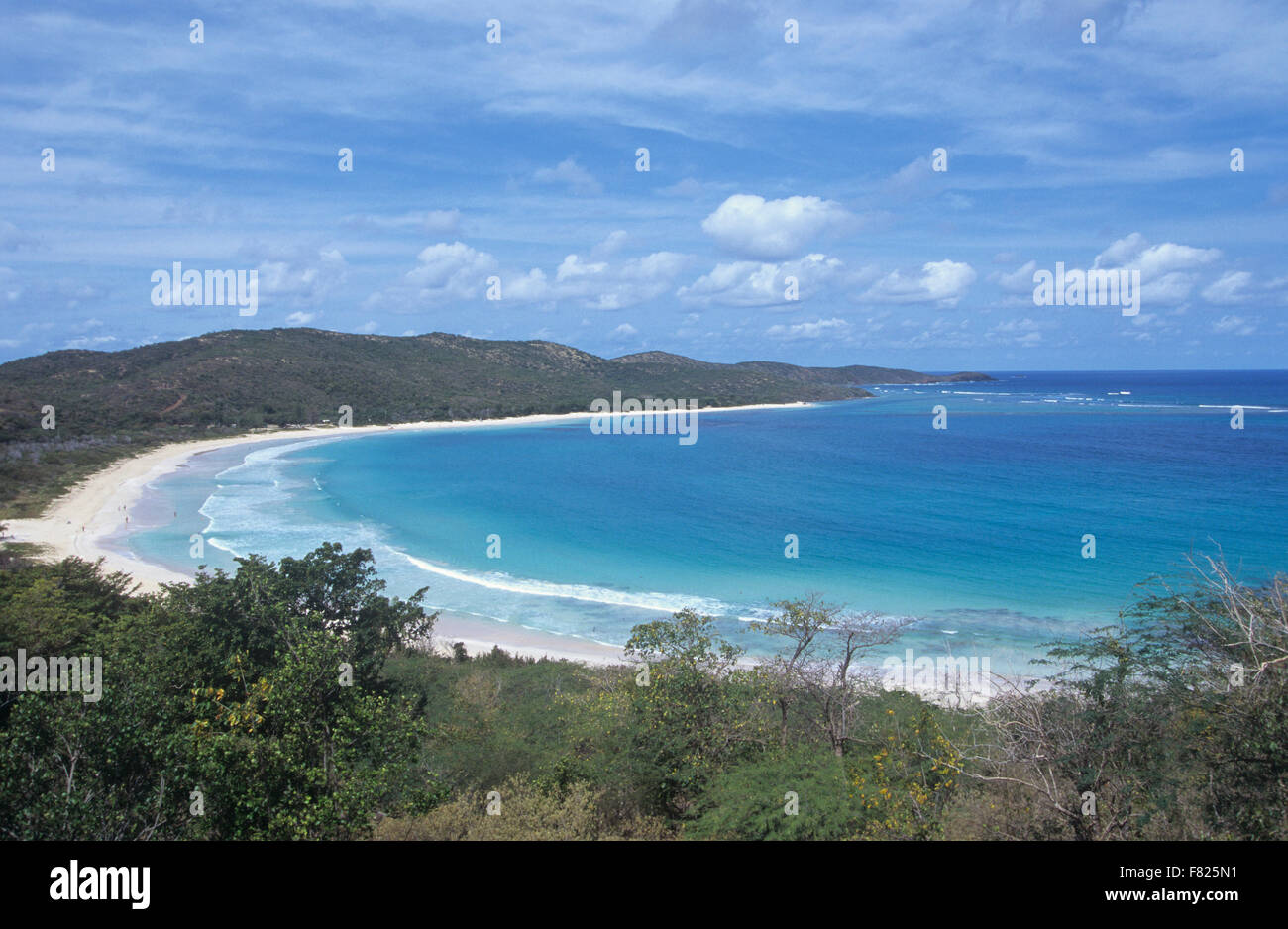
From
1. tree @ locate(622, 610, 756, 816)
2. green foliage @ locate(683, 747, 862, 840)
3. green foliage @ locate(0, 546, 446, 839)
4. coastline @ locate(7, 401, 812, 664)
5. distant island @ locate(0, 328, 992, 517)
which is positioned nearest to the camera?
green foliage @ locate(0, 546, 446, 839)

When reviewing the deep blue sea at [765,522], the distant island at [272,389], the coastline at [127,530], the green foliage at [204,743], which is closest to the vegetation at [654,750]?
the green foliage at [204,743]

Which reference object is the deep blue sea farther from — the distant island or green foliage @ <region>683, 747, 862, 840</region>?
green foliage @ <region>683, 747, 862, 840</region>

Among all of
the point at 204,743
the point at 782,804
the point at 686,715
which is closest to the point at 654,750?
the point at 686,715

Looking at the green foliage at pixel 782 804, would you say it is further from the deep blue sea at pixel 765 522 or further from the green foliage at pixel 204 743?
the deep blue sea at pixel 765 522

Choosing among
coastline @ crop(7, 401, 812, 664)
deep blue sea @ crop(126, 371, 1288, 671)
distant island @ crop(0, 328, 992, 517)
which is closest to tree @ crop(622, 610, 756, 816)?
coastline @ crop(7, 401, 812, 664)
